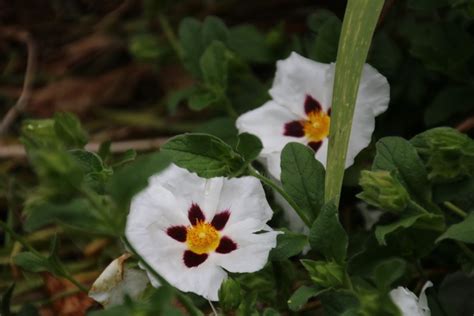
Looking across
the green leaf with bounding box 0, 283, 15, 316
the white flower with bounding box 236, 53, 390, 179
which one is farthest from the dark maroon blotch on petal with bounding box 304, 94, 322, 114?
the green leaf with bounding box 0, 283, 15, 316

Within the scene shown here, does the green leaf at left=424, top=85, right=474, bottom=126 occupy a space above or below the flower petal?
above

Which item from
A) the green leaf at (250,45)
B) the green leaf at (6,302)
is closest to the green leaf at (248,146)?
the green leaf at (6,302)

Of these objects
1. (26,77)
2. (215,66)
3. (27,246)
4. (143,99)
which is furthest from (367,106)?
(26,77)

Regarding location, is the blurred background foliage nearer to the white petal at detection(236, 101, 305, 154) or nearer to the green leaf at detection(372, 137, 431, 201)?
the green leaf at detection(372, 137, 431, 201)

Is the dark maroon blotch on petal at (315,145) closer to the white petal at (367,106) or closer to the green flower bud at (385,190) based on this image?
the white petal at (367,106)

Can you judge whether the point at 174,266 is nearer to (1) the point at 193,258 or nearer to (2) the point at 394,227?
(1) the point at 193,258
